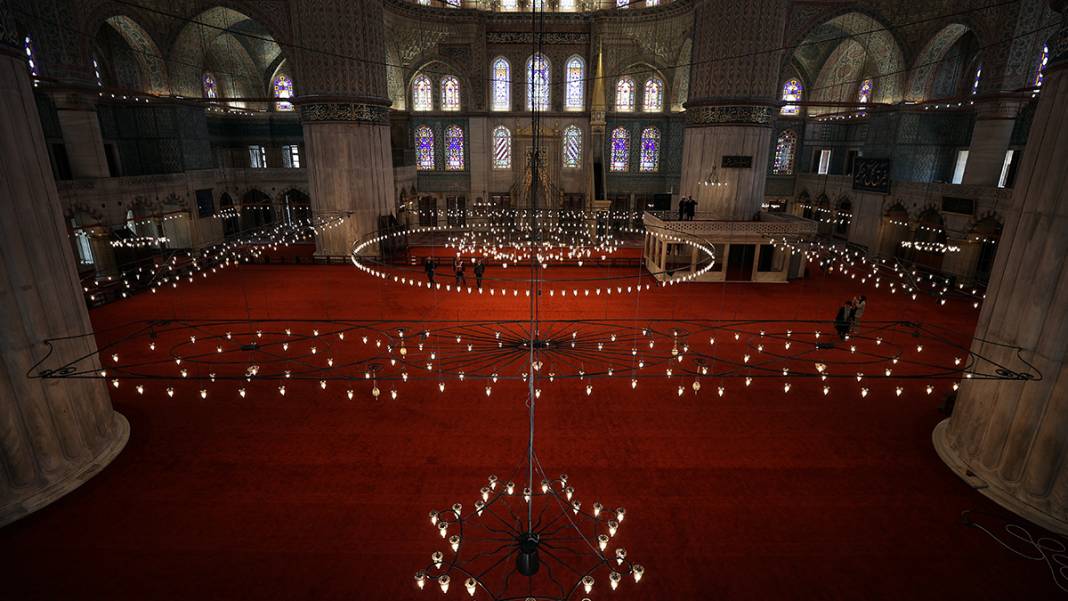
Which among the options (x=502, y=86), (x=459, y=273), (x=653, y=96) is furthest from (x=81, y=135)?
(x=653, y=96)

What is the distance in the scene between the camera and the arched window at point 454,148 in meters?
24.5

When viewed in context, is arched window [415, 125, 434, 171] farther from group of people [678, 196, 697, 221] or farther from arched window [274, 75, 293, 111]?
group of people [678, 196, 697, 221]

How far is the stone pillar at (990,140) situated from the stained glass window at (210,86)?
2735 cm

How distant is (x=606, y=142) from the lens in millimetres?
24828

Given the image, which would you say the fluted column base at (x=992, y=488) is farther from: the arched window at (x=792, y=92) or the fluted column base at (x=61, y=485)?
the arched window at (x=792, y=92)

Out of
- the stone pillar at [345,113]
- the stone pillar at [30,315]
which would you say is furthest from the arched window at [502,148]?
the stone pillar at [30,315]

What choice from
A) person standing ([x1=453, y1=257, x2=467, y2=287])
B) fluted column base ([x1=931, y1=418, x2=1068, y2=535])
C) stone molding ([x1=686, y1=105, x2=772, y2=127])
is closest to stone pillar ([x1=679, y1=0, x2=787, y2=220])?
stone molding ([x1=686, y1=105, x2=772, y2=127])

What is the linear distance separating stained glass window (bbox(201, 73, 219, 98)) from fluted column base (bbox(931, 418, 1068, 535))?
84.2 feet

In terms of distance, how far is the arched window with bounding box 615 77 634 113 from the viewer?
79.7 ft

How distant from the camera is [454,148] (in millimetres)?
24750

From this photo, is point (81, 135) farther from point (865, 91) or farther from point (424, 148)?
point (865, 91)

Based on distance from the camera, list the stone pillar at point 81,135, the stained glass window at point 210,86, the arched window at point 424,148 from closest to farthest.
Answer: the stone pillar at point 81,135 < the stained glass window at point 210,86 < the arched window at point 424,148

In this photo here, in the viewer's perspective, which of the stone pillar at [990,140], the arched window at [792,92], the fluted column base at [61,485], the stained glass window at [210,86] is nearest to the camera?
the fluted column base at [61,485]

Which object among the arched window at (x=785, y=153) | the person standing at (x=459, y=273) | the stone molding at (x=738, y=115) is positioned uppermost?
the stone molding at (x=738, y=115)
